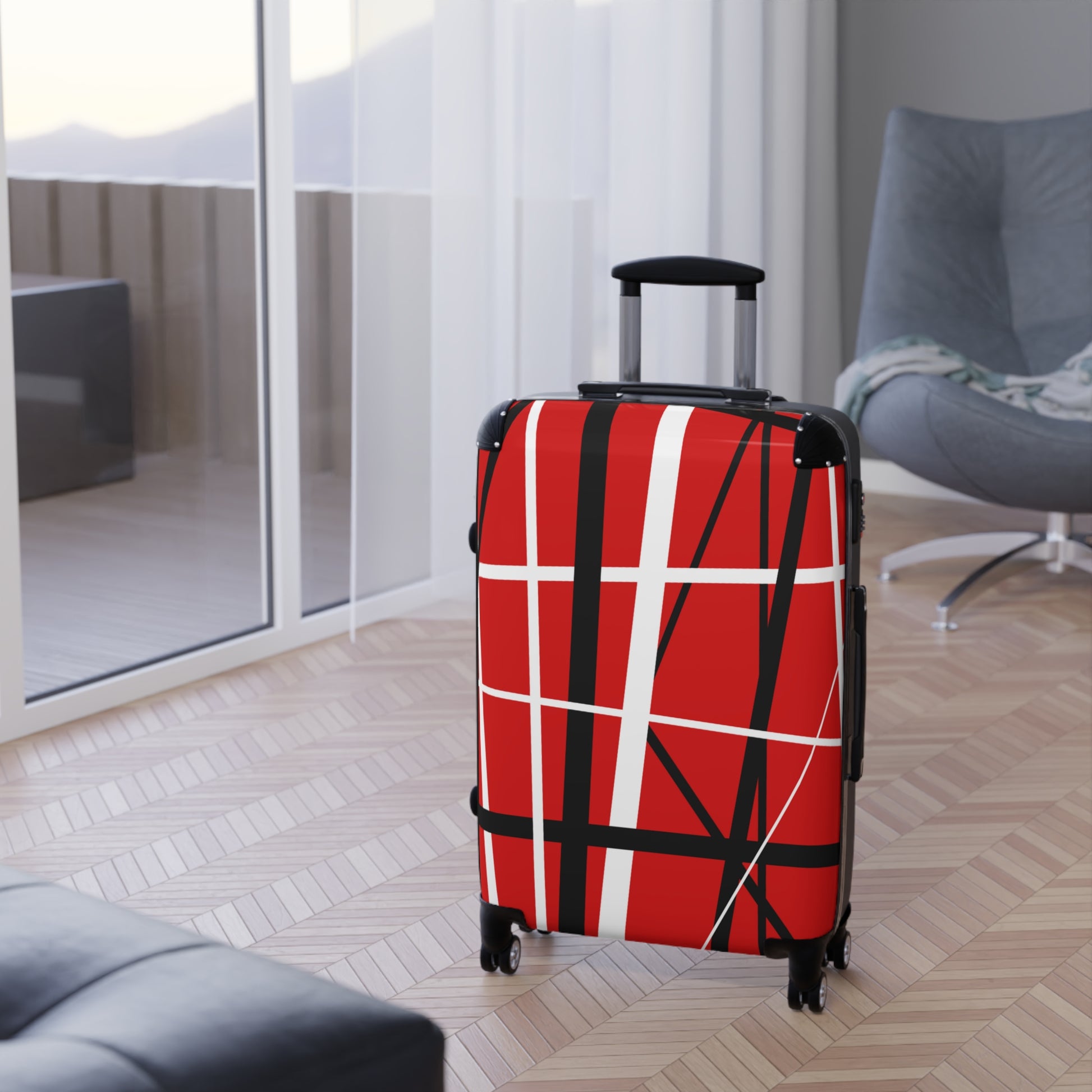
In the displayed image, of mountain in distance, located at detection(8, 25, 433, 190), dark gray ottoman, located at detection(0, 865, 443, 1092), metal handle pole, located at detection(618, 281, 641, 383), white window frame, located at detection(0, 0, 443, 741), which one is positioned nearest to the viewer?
dark gray ottoman, located at detection(0, 865, 443, 1092)

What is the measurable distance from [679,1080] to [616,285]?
249 centimetres

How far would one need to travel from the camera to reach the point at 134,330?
2.71 m

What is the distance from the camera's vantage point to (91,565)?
2.71 m

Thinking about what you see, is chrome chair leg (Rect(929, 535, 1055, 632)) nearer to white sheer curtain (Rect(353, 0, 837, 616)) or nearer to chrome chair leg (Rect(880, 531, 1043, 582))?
chrome chair leg (Rect(880, 531, 1043, 582))

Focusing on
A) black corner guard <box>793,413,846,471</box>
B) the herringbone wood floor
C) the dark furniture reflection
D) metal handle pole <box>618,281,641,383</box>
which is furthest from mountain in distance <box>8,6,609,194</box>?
black corner guard <box>793,413,846,471</box>

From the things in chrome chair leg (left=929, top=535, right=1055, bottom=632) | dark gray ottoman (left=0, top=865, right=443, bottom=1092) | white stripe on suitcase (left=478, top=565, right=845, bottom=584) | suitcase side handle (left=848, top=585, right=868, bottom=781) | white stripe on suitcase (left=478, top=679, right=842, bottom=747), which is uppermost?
white stripe on suitcase (left=478, top=565, right=845, bottom=584)

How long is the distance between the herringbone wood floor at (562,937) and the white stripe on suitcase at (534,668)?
186 mm

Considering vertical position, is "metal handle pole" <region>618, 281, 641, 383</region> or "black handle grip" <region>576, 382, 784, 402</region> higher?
"metal handle pole" <region>618, 281, 641, 383</region>

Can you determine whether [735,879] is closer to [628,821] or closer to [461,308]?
[628,821]

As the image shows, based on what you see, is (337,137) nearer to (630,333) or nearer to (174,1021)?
(630,333)

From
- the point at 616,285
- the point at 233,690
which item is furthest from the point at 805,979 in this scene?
the point at 616,285

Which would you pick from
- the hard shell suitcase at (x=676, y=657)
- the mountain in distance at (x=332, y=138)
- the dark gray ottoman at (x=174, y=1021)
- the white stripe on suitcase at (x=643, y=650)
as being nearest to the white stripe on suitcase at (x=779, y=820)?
the hard shell suitcase at (x=676, y=657)

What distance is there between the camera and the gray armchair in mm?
3531

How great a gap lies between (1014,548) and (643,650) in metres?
2.27
